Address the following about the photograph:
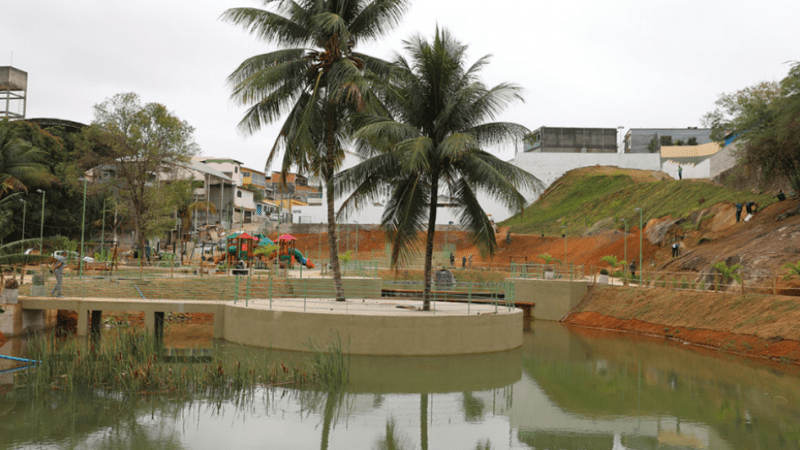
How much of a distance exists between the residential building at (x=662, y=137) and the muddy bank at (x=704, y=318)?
178 ft

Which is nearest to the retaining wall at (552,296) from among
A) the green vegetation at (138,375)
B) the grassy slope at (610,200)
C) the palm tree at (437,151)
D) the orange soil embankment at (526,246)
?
the orange soil embankment at (526,246)

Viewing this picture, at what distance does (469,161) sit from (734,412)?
36.1ft

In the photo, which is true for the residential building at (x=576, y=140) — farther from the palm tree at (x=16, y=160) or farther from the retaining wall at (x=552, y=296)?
the palm tree at (x=16, y=160)

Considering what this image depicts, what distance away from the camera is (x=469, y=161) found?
21375 millimetres

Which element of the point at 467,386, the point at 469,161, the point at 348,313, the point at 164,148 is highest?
the point at 164,148

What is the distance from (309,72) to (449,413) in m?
15.5

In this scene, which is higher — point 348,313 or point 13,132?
point 13,132

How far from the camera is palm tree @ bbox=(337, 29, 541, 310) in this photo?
838 inches

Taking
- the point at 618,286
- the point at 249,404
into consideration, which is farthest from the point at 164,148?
the point at 249,404

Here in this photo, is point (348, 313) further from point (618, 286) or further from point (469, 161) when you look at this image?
point (618, 286)

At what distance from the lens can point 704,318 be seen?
25.9 meters

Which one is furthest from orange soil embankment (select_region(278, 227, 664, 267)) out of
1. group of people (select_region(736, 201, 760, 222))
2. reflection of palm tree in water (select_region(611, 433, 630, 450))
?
reflection of palm tree in water (select_region(611, 433, 630, 450))

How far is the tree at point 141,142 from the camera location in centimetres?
4188

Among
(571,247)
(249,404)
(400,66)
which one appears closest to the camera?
(249,404)
